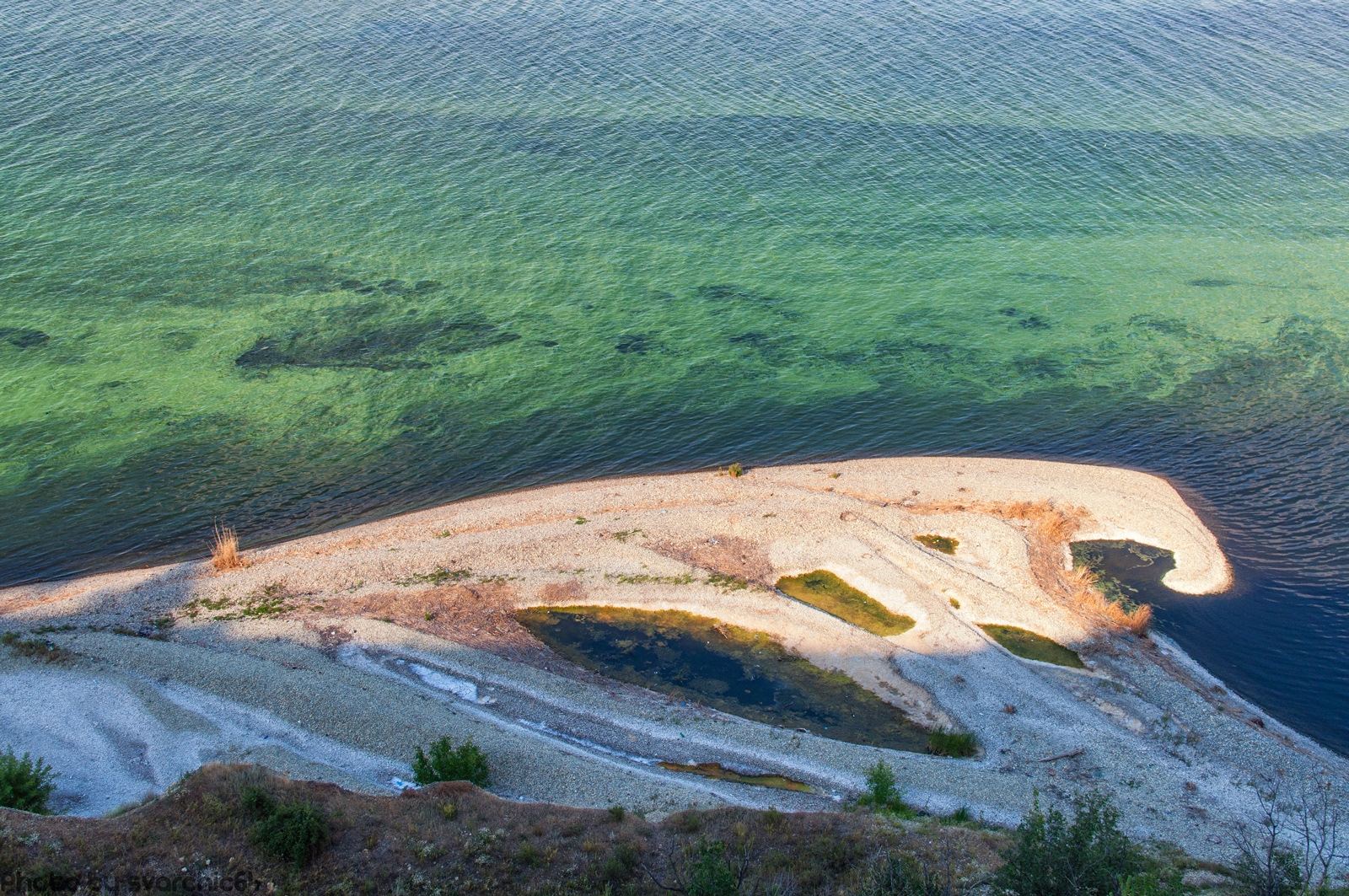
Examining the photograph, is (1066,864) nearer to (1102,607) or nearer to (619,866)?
(619,866)

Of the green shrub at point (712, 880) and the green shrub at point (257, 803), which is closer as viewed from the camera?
the green shrub at point (712, 880)

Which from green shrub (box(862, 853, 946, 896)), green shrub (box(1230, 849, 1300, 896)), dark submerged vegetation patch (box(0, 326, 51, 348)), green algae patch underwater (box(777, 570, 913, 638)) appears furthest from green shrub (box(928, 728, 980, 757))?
dark submerged vegetation patch (box(0, 326, 51, 348))

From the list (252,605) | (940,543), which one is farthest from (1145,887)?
(252,605)

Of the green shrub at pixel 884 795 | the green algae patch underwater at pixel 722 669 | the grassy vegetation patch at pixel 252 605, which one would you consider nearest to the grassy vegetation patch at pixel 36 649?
the grassy vegetation patch at pixel 252 605

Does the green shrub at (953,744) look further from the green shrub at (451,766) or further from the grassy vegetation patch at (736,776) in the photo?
the green shrub at (451,766)

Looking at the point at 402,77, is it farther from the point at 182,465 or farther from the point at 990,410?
the point at 990,410

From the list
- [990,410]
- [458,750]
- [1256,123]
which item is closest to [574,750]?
[458,750]
